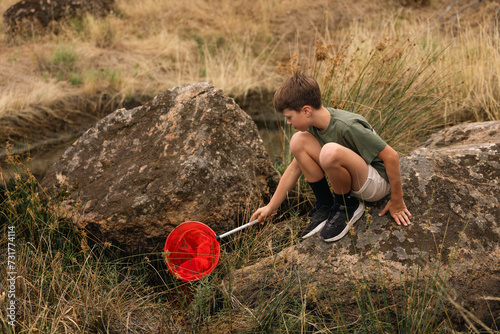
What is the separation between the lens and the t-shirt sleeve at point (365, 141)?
2.47 m

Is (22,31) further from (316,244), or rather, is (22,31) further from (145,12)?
(316,244)

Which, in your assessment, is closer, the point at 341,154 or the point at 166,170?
the point at 341,154

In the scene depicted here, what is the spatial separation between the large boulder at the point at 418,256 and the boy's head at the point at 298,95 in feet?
2.20

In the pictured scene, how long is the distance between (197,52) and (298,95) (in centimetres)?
590

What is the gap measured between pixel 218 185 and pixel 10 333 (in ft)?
4.53

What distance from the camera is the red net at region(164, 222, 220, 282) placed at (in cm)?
279

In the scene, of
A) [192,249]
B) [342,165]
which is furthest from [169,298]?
[342,165]

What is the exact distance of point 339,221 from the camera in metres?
2.63

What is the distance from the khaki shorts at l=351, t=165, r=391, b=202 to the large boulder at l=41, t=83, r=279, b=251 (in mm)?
849

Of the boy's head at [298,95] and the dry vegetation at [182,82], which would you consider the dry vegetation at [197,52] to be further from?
the boy's head at [298,95]

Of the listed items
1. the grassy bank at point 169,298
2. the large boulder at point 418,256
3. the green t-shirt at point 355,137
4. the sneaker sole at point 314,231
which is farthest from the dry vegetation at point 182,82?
the green t-shirt at point 355,137

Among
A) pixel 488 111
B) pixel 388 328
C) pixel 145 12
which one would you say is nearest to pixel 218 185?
pixel 388 328

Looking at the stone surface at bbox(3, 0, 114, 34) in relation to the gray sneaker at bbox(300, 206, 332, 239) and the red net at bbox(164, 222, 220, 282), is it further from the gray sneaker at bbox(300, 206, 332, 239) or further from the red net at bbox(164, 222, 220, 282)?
the gray sneaker at bbox(300, 206, 332, 239)

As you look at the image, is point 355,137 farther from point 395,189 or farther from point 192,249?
point 192,249
